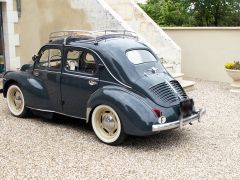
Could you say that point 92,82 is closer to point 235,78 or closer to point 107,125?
point 107,125

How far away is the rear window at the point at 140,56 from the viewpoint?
6.28 meters

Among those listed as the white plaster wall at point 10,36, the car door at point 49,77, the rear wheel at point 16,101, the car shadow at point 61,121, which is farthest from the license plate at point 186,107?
the white plaster wall at point 10,36

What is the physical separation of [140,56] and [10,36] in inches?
207

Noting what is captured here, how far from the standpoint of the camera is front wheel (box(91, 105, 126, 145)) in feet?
18.7

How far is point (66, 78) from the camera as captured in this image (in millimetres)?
6453

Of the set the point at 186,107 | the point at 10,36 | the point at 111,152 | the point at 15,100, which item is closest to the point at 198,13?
the point at 10,36

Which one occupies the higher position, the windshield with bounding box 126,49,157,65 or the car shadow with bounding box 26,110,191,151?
the windshield with bounding box 126,49,157,65

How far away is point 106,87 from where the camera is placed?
234 inches

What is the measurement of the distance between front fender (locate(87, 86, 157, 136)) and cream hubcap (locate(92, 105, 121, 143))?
4.8 inches

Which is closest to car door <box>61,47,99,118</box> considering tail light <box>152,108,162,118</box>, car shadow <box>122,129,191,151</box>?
car shadow <box>122,129,191,151</box>

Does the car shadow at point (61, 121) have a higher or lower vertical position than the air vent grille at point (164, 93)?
lower

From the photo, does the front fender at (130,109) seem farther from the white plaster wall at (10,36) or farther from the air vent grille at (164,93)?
the white plaster wall at (10,36)

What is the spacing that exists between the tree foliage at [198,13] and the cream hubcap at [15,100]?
42.2 ft

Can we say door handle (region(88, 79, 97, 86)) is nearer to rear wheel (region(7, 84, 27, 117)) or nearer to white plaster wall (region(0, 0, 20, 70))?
rear wheel (region(7, 84, 27, 117))
